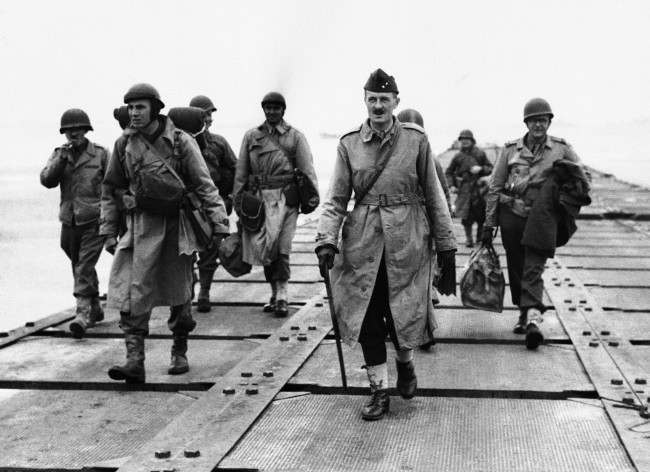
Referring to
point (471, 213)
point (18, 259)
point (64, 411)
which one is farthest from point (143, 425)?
point (18, 259)

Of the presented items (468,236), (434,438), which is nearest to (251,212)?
(434,438)

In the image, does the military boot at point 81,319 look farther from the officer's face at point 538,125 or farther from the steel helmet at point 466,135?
the steel helmet at point 466,135

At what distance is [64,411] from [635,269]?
8.23 meters

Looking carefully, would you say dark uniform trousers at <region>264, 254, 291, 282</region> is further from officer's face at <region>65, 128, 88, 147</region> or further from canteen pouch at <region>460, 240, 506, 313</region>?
officer's face at <region>65, 128, 88, 147</region>

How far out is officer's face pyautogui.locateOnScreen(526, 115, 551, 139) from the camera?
7809 millimetres

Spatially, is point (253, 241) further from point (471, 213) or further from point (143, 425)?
point (471, 213)

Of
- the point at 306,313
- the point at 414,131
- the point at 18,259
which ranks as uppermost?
the point at 414,131

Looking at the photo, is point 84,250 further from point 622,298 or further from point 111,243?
point 622,298

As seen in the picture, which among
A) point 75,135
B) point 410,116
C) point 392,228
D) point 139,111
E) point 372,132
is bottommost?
point 392,228

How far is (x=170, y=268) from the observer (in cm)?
675

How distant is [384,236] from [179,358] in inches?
75.4

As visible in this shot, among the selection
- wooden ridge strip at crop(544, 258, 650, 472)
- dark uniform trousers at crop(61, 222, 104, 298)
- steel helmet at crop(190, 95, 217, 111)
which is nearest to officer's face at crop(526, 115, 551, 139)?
wooden ridge strip at crop(544, 258, 650, 472)

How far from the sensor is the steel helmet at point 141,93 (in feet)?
21.1

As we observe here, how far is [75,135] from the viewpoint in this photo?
28.6ft
